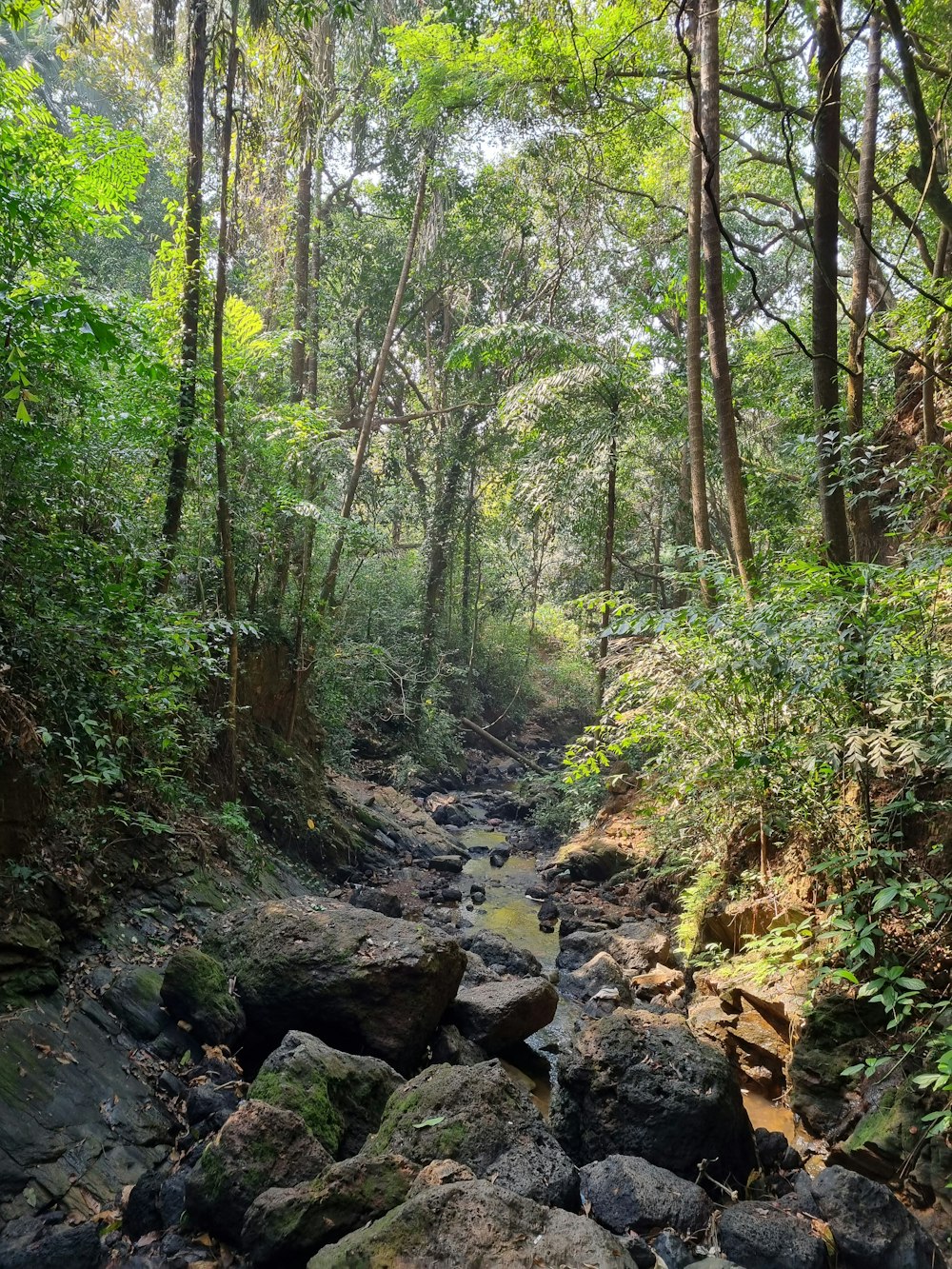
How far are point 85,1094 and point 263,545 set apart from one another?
623 cm

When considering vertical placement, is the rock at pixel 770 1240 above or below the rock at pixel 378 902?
below

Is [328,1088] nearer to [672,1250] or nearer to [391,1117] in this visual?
[391,1117]

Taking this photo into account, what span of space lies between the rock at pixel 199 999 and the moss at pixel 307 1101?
770mm

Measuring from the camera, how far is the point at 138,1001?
491 cm

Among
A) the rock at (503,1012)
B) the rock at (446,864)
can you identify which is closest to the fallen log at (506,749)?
the rock at (446,864)

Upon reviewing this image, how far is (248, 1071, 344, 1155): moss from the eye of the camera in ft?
13.9

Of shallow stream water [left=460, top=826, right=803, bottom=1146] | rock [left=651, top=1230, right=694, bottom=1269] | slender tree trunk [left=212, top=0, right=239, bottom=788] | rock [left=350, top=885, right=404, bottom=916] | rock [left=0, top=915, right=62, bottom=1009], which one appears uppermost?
slender tree trunk [left=212, top=0, right=239, bottom=788]

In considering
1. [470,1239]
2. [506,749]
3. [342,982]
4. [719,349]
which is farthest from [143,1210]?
[506,749]

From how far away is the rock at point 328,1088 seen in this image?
14.0 feet

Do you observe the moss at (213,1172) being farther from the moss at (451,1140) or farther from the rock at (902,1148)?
the rock at (902,1148)

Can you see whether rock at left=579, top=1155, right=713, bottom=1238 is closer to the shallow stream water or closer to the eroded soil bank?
the eroded soil bank

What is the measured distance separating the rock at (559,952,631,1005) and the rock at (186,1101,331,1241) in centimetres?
417

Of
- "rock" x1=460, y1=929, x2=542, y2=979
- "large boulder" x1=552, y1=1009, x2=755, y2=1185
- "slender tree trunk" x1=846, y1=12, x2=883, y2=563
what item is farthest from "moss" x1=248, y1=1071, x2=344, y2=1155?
"slender tree trunk" x1=846, y1=12, x2=883, y2=563

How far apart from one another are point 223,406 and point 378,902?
5.53m
